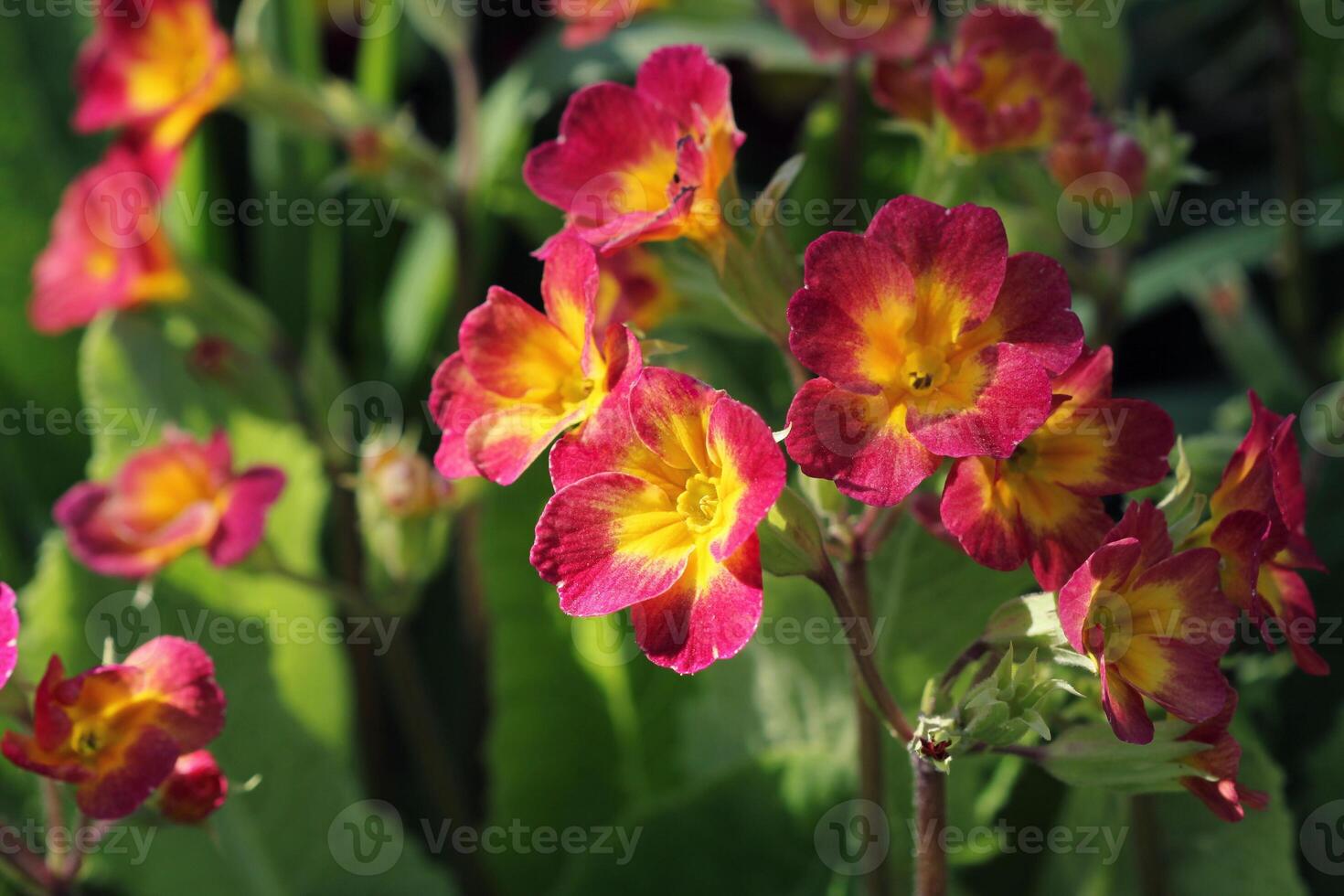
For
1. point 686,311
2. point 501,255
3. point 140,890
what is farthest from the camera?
point 501,255

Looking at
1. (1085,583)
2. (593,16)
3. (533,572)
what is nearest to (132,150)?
(593,16)

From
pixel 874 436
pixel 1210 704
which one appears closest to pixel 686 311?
pixel 874 436

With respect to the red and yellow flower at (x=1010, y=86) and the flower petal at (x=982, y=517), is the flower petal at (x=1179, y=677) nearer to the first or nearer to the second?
the flower petal at (x=982, y=517)

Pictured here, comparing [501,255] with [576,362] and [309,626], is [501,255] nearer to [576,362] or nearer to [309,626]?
[309,626]

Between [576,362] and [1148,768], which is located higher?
[576,362]

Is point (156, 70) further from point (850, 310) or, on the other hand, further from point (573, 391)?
point (850, 310)

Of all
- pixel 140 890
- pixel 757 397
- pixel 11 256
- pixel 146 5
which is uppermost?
pixel 146 5

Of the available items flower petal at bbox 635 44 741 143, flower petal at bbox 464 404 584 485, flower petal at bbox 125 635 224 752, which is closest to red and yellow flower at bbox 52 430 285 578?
flower petal at bbox 125 635 224 752
